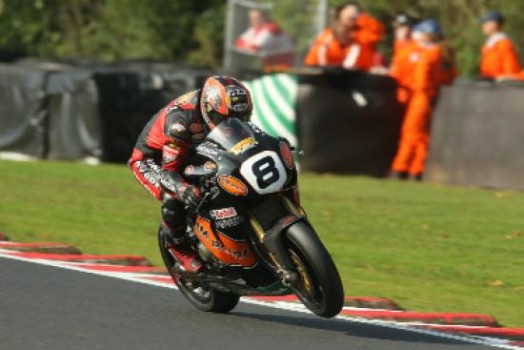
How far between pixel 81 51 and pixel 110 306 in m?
24.7

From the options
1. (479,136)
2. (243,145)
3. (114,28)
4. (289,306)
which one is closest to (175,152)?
(243,145)

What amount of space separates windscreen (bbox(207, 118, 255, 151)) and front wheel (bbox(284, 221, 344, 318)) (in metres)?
0.62

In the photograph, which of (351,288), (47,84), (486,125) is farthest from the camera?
(47,84)

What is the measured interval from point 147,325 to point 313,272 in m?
1.03

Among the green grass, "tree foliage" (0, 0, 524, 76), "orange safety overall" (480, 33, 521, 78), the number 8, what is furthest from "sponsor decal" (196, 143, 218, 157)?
"tree foliage" (0, 0, 524, 76)

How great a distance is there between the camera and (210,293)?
8.90m

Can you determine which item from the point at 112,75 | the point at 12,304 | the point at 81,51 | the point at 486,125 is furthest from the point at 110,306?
the point at 81,51

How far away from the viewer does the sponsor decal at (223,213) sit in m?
8.08

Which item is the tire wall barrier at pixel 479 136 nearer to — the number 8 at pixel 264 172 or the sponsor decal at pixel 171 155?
the sponsor decal at pixel 171 155

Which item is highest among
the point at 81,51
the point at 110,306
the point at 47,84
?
the point at 110,306

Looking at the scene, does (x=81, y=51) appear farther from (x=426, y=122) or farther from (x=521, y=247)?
(x=521, y=247)

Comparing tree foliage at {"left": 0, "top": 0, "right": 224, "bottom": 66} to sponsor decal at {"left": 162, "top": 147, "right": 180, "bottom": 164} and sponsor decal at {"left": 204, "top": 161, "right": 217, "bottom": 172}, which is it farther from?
sponsor decal at {"left": 204, "top": 161, "right": 217, "bottom": 172}

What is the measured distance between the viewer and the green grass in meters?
10.5

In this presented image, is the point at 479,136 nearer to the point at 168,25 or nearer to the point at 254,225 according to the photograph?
the point at 254,225
